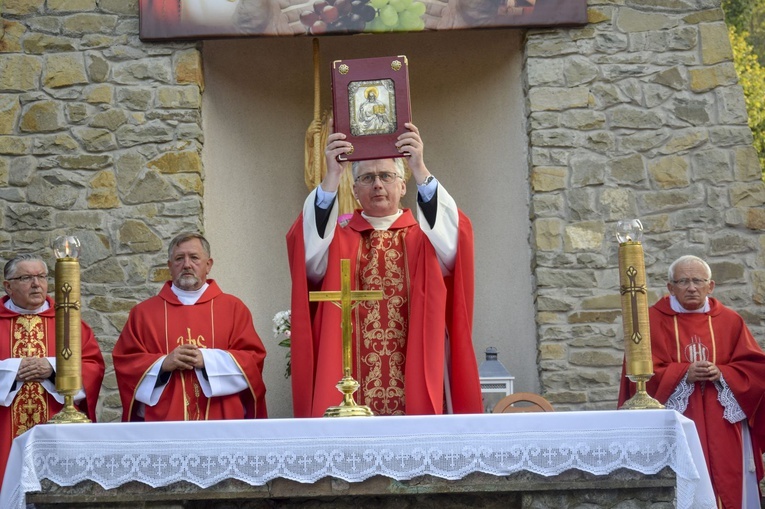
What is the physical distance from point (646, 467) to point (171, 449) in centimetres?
168

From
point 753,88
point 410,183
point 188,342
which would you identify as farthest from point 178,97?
point 753,88

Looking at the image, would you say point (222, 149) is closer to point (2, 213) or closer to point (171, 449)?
point (2, 213)

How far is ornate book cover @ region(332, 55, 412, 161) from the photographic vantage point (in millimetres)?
5117

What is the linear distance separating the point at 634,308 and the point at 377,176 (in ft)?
4.71

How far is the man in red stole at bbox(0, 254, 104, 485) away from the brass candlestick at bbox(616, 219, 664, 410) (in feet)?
9.84

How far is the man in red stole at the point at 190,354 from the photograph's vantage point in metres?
5.96

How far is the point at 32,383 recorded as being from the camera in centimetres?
654

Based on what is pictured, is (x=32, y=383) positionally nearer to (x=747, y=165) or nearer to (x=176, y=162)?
(x=176, y=162)

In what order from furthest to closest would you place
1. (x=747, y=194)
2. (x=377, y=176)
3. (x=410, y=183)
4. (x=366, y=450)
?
(x=410, y=183)
(x=747, y=194)
(x=377, y=176)
(x=366, y=450)

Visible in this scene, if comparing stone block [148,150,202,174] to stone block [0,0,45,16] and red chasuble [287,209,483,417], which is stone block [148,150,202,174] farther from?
red chasuble [287,209,483,417]

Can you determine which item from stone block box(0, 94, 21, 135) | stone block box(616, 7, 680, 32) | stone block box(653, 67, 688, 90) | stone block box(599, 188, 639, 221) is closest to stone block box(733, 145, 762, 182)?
stone block box(653, 67, 688, 90)

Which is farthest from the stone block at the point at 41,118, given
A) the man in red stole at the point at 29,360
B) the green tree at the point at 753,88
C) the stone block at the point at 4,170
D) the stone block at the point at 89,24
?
the green tree at the point at 753,88

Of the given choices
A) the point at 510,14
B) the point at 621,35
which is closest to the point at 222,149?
the point at 510,14

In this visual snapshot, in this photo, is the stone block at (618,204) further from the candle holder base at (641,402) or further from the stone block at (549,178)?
the candle holder base at (641,402)
